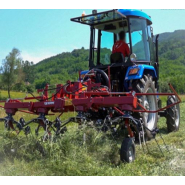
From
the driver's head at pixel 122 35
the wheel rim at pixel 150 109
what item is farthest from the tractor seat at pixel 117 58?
the wheel rim at pixel 150 109

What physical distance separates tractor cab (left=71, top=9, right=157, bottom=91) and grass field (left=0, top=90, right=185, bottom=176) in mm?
1785

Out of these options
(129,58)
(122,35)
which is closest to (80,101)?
(129,58)

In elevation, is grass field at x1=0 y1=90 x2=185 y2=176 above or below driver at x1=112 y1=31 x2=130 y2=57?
below

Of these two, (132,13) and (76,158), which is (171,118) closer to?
(132,13)

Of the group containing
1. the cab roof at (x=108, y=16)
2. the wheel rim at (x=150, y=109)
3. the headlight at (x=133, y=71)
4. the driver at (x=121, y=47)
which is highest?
the cab roof at (x=108, y=16)

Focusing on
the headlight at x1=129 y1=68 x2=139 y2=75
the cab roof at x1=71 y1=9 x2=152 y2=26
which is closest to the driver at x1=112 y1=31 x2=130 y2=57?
the cab roof at x1=71 y1=9 x2=152 y2=26

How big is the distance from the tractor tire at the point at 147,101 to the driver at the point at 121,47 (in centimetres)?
70

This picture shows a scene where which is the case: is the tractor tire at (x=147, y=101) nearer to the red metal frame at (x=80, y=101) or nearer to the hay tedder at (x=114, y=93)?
the hay tedder at (x=114, y=93)

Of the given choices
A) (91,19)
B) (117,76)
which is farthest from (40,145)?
(91,19)

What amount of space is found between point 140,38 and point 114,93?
7.77 feet

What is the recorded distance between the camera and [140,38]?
6.18 metres

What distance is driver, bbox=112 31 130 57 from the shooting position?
5.98 meters

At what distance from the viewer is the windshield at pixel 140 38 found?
5.95 metres

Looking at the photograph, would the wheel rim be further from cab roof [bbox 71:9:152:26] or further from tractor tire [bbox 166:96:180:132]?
cab roof [bbox 71:9:152:26]
